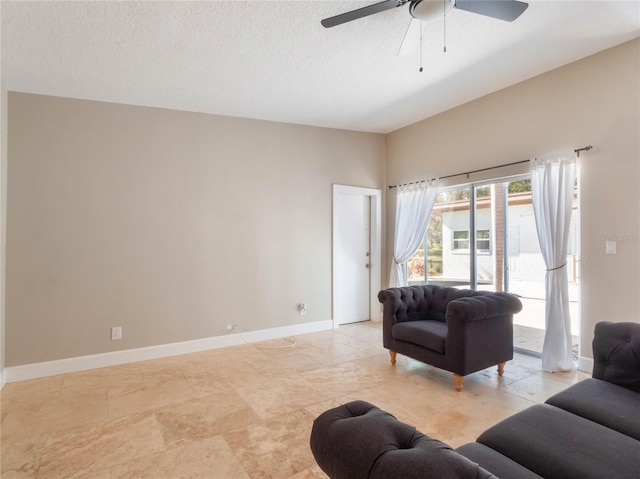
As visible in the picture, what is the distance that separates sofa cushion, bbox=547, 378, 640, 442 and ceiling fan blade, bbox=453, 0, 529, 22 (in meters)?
2.23

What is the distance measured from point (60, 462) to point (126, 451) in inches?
14.1

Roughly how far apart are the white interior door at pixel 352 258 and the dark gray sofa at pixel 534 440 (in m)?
3.32

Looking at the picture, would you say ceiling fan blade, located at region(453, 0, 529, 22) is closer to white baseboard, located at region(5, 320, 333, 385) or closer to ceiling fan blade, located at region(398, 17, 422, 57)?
ceiling fan blade, located at region(398, 17, 422, 57)

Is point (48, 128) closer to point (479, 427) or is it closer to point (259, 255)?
point (259, 255)

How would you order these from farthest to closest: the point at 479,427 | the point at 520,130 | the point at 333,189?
the point at 333,189 < the point at 520,130 < the point at 479,427

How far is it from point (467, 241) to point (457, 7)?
2.98 m

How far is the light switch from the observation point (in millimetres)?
3059

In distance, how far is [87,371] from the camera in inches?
140

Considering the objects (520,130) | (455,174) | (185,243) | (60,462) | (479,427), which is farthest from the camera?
(455,174)

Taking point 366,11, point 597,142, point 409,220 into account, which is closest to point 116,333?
point 366,11

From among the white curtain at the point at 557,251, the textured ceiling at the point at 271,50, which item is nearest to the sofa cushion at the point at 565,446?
the white curtain at the point at 557,251

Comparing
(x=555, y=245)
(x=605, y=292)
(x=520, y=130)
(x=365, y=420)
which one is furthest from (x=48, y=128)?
(x=605, y=292)

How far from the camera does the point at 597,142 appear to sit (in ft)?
10.4

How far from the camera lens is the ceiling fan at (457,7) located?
2.01 metres
